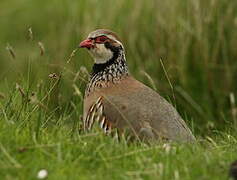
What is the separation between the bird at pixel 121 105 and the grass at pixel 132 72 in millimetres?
162

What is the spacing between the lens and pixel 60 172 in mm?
4078

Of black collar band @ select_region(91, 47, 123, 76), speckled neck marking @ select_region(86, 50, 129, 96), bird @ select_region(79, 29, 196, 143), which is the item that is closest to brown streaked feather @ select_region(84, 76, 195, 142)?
bird @ select_region(79, 29, 196, 143)

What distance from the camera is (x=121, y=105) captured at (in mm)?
5520

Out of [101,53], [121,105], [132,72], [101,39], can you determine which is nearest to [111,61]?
[101,53]

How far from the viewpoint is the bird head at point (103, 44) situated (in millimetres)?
6324

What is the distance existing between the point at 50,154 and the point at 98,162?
285 mm

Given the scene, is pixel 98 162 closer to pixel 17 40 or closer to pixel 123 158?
pixel 123 158

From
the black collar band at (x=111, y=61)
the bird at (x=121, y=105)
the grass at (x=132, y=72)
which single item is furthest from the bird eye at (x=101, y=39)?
the grass at (x=132, y=72)

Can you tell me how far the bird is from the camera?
5277 millimetres

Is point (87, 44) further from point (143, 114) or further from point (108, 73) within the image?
point (143, 114)

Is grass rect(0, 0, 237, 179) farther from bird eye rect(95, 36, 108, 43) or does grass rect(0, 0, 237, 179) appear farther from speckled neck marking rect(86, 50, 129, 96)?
bird eye rect(95, 36, 108, 43)

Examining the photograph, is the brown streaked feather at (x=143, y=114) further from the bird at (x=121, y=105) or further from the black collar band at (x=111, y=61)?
the black collar band at (x=111, y=61)

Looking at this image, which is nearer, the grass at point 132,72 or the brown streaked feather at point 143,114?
the grass at point 132,72

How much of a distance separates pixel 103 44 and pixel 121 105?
0.97 metres
